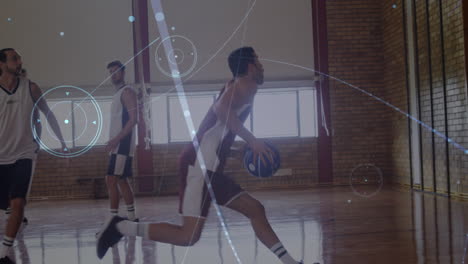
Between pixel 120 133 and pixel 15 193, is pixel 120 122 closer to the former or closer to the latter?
pixel 120 133

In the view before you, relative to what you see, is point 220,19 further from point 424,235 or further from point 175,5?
point 424,235

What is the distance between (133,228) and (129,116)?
6.40ft

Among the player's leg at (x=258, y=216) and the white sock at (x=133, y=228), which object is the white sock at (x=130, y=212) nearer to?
the white sock at (x=133, y=228)

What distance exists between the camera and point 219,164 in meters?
2.77

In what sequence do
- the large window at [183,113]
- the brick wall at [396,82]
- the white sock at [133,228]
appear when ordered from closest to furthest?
the white sock at [133,228] < the brick wall at [396,82] < the large window at [183,113]

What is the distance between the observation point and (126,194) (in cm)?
491

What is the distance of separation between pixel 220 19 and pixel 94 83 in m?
2.23

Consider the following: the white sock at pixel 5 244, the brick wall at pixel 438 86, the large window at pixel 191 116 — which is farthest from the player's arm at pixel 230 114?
the large window at pixel 191 116

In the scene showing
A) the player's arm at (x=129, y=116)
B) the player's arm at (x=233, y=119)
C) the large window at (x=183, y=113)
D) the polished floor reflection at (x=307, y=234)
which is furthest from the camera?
the large window at (x=183, y=113)

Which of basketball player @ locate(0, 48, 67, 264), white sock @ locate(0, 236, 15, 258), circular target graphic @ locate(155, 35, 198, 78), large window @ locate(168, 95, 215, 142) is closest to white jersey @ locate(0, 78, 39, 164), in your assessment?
basketball player @ locate(0, 48, 67, 264)

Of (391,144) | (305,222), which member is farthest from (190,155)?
(391,144)

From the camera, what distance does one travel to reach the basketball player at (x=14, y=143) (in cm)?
345

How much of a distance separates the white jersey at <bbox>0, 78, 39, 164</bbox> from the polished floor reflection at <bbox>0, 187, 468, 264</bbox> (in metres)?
0.73

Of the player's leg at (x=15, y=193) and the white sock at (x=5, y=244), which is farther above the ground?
the player's leg at (x=15, y=193)
